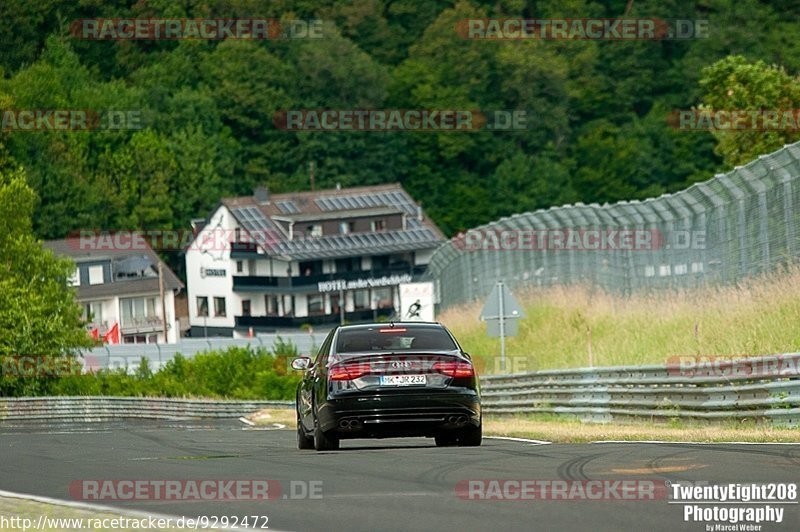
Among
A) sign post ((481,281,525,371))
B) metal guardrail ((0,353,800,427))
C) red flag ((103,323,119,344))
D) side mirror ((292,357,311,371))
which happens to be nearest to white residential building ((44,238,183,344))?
red flag ((103,323,119,344))

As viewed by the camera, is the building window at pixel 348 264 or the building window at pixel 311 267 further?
the building window at pixel 348 264

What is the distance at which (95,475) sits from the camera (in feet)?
51.1

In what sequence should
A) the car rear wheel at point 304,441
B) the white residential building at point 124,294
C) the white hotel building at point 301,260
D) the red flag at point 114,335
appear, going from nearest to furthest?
the car rear wheel at point 304,441
the red flag at point 114,335
the white residential building at point 124,294
the white hotel building at point 301,260

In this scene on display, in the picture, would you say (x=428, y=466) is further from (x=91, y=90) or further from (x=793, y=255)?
(x=91, y=90)

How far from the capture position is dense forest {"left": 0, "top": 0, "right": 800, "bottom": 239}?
135m

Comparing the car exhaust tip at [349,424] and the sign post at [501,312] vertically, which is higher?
the sign post at [501,312]

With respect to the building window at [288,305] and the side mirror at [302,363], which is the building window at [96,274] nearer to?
the building window at [288,305]

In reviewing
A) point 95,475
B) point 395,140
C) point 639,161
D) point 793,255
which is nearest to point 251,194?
point 395,140

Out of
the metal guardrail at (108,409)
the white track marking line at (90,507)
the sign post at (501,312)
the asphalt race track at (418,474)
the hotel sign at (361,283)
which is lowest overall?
the metal guardrail at (108,409)

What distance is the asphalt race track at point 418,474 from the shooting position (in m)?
11.3

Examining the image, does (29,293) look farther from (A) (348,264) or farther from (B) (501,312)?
(A) (348,264)

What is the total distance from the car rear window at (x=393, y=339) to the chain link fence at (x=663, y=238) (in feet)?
27.5

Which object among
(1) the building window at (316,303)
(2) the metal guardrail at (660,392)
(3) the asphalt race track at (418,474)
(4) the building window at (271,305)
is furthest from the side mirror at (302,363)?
(1) the building window at (316,303)

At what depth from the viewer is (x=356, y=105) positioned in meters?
146
